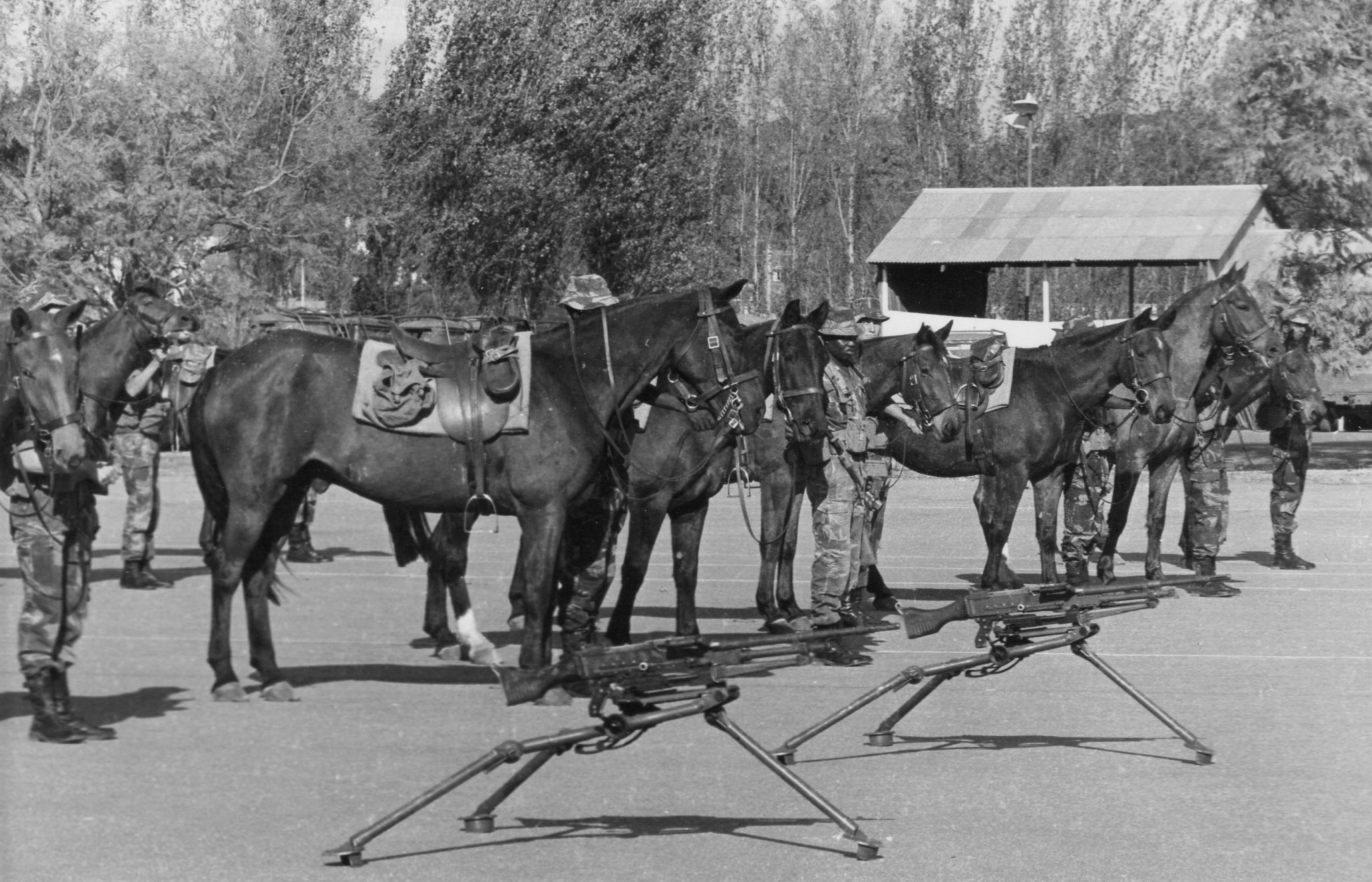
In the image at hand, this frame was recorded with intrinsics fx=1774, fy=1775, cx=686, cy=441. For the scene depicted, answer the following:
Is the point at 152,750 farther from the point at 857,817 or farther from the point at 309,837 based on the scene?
the point at 857,817

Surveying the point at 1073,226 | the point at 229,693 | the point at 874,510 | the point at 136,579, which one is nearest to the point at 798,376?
the point at 874,510

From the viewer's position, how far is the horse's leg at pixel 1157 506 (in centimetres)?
1476

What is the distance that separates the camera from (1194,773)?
7980mm

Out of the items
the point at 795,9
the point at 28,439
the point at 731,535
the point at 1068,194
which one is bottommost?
the point at 731,535

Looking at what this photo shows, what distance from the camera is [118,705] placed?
928 cm

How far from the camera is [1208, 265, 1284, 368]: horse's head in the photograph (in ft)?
50.0

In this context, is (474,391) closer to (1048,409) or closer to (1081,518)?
(1048,409)

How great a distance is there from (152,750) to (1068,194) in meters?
36.8

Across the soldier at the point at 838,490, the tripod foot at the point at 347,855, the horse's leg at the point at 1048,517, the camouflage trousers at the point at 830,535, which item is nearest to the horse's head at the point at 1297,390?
the horse's leg at the point at 1048,517

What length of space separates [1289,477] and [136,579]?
1075cm

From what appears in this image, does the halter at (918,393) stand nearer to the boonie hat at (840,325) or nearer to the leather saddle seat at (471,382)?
the boonie hat at (840,325)

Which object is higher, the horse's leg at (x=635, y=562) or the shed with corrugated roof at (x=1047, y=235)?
the shed with corrugated roof at (x=1047, y=235)

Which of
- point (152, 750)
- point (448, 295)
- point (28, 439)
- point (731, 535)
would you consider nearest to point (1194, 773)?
point (152, 750)

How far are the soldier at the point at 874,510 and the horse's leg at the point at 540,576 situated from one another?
3.98 meters
